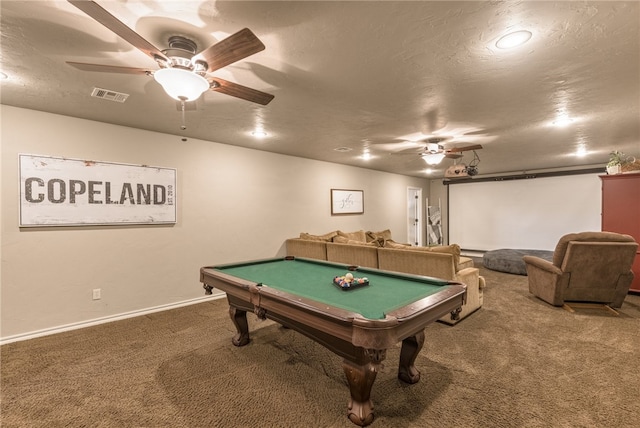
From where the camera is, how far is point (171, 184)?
13.0 feet

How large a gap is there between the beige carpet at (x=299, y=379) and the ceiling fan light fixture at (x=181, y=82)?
2.13 m

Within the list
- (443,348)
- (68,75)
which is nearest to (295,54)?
(68,75)

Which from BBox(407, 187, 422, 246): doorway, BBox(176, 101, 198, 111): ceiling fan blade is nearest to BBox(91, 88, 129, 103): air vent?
BBox(176, 101, 198, 111): ceiling fan blade

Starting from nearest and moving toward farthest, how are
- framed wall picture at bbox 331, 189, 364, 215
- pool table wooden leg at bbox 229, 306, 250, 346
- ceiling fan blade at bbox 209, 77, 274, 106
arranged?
ceiling fan blade at bbox 209, 77, 274, 106
pool table wooden leg at bbox 229, 306, 250, 346
framed wall picture at bbox 331, 189, 364, 215

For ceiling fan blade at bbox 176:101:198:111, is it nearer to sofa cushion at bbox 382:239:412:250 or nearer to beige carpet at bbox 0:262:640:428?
beige carpet at bbox 0:262:640:428

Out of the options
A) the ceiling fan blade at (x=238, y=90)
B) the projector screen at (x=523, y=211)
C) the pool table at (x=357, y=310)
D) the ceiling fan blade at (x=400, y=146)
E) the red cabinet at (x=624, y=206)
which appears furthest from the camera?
the projector screen at (x=523, y=211)

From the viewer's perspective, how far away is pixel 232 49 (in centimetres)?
154

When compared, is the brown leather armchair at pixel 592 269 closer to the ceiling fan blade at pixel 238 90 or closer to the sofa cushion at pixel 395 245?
the sofa cushion at pixel 395 245

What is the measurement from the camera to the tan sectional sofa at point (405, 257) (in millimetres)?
3377

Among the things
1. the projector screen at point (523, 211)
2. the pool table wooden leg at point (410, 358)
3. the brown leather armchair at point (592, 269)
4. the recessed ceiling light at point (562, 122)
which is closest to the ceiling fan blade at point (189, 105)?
the pool table wooden leg at point (410, 358)

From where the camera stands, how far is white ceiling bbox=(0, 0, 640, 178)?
5.22 feet

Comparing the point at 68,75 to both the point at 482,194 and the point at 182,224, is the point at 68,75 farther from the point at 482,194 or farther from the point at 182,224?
the point at 482,194

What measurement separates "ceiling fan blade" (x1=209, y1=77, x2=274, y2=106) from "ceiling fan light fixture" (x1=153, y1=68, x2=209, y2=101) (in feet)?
0.63

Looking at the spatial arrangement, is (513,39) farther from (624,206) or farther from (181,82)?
(624,206)
